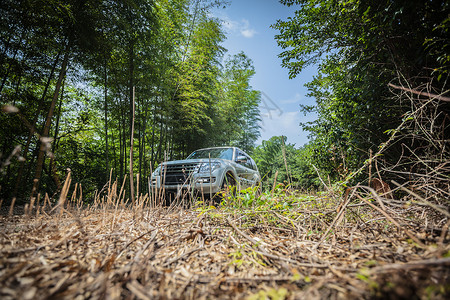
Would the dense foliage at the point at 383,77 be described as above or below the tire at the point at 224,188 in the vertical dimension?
above

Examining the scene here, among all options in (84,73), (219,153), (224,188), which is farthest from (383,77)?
(84,73)

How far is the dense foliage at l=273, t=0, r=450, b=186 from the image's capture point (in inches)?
65.7

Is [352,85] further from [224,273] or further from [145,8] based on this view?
[145,8]

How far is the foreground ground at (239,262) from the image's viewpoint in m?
0.60

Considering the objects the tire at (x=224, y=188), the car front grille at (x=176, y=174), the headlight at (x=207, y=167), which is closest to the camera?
the tire at (x=224, y=188)

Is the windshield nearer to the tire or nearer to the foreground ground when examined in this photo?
the tire

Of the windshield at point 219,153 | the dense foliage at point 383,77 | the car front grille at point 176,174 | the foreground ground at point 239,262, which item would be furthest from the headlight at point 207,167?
the dense foliage at point 383,77

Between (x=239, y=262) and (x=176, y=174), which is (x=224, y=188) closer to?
(x=176, y=174)

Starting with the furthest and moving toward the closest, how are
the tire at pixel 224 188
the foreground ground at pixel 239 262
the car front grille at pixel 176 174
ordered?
the car front grille at pixel 176 174, the tire at pixel 224 188, the foreground ground at pixel 239 262

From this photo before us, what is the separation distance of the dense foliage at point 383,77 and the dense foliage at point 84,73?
112 inches

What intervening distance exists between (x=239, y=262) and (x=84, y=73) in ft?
20.9

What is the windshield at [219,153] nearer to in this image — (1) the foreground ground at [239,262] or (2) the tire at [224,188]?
(2) the tire at [224,188]

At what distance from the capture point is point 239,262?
92cm

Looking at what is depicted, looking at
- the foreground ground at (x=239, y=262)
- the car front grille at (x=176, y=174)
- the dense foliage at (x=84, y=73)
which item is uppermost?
the dense foliage at (x=84, y=73)
